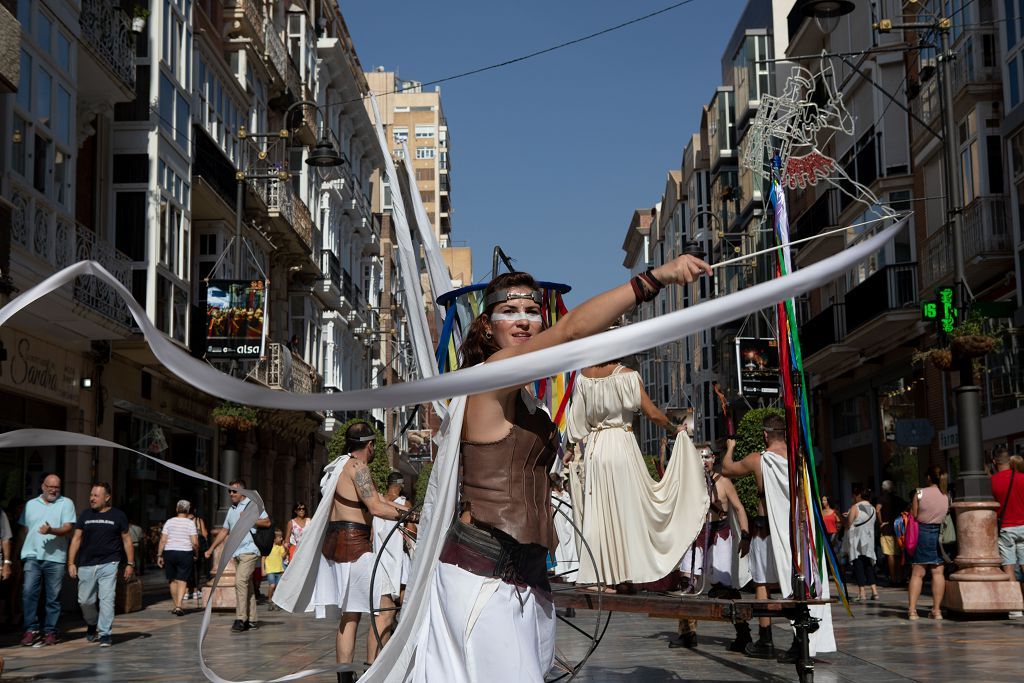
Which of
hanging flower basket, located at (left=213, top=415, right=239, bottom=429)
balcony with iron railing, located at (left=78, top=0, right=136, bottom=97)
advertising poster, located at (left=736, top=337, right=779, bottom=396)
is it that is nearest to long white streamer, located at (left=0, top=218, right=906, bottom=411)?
balcony with iron railing, located at (left=78, top=0, right=136, bottom=97)

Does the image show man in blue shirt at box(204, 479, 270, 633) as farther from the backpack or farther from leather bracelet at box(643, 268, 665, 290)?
leather bracelet at box(643, 268, 665, 290)

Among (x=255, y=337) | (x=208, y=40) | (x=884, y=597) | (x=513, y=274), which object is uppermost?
(x=208, y=40)

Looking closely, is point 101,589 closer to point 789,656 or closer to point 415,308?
point 789,656

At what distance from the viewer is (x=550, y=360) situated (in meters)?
3.60

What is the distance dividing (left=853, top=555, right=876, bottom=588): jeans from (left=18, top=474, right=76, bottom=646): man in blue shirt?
38.4ft

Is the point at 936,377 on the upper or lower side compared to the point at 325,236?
lower

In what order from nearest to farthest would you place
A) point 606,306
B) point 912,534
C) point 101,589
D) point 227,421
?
point 606,306, point 101,589, point 912,534, point 227,421

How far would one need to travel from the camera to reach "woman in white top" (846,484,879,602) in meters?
20.5

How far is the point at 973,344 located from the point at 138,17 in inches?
650

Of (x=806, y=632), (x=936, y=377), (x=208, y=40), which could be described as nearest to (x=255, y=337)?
(x=208, y=40)

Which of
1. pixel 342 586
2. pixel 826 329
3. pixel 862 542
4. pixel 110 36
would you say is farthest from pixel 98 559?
pixel 826 329

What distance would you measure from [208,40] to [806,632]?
25.1m

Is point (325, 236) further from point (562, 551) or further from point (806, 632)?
point (806, 632)

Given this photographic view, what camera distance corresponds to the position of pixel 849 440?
38.2 metres
